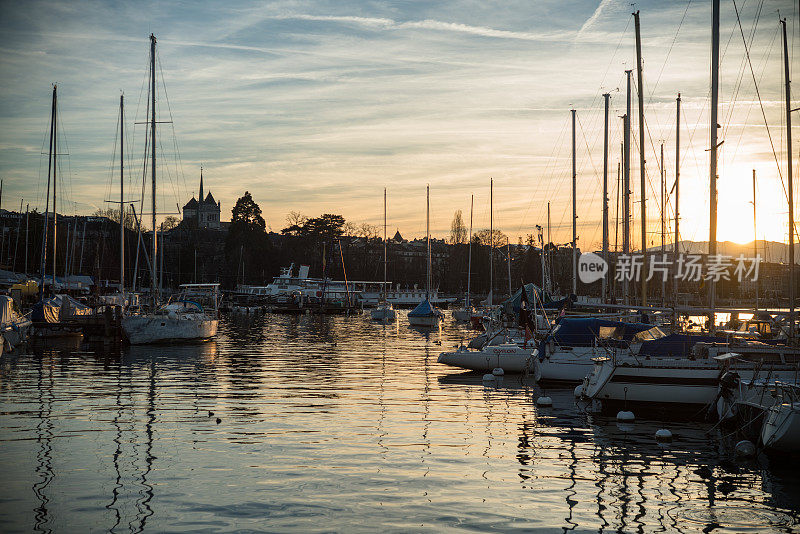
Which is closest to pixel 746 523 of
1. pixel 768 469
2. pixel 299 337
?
pixel 768 469

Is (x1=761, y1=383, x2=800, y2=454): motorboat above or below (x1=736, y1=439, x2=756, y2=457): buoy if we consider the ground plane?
above

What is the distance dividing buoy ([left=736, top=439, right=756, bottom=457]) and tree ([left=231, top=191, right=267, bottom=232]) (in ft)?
450

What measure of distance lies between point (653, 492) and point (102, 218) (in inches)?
6604

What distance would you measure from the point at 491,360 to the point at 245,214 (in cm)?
12064

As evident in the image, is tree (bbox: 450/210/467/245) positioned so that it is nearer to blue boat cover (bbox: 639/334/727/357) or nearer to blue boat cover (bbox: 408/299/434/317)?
blue boat cover (bbox: 408/299/434/317)

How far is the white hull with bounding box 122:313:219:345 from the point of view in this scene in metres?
47.6

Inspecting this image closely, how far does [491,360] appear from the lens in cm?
3591

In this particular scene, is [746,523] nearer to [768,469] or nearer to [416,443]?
[768,469]

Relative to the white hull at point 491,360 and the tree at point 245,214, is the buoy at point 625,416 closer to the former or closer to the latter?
the white hull at point 491,360

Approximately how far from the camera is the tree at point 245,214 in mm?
149250

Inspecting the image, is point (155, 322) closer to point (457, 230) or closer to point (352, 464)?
point (352, 464)

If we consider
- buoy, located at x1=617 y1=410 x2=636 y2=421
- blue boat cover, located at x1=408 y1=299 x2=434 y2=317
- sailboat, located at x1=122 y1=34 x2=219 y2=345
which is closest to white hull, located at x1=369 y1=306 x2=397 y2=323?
blue boat cover, located at x1=408 y1=299 x2=434 y2=317

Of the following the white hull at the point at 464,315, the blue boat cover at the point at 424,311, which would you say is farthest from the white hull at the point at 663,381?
the white hull at the point at 464,315

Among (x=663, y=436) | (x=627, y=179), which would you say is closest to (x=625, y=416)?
(x=663, y=436)
